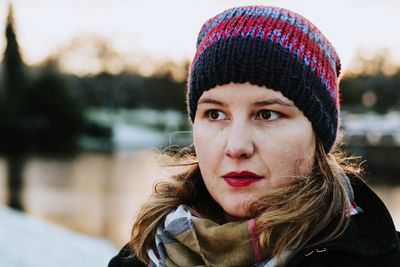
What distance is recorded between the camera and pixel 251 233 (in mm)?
1581

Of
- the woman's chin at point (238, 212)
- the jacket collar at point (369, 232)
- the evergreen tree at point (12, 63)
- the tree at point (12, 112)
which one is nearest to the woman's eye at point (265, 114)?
the woman's chin at point (238, 212)

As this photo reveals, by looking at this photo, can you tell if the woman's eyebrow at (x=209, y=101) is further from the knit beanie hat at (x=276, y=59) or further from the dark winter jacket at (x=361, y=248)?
the dark winter jacket at (x=361, y=248)

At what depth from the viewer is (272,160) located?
1.60m

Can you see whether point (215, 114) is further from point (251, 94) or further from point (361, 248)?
point (361, 248)

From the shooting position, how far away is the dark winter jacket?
1.52m

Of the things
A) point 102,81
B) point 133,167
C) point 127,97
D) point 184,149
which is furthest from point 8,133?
point 184,149

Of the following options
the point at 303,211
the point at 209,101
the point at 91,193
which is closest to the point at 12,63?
the point at 91,193

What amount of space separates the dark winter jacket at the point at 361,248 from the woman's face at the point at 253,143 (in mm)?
212

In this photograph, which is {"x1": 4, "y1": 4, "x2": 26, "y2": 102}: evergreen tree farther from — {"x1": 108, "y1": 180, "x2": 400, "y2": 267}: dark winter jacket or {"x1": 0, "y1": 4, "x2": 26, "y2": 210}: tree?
{"x1": 108, "y1": 180, "x2": 400, "y2": 267}: dark winter jacket

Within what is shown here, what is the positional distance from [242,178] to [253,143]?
11 centimetres

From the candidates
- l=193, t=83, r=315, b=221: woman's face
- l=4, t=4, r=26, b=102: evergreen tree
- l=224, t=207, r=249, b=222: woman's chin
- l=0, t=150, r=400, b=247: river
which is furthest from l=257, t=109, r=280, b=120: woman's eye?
l=4, t=4, r=26, b=102: evergreen tree

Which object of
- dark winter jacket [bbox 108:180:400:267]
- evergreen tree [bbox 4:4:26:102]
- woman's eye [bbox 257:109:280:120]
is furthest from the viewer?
evergreen tree [bbox 4:4:26:102]

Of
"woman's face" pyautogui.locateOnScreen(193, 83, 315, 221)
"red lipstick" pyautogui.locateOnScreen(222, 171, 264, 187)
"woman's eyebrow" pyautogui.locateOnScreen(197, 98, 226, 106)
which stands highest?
"woman's eyebrow" pyautogui.locateOnScreen(197, 98, 226, 106)

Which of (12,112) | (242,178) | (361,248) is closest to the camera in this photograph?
(361,248)
